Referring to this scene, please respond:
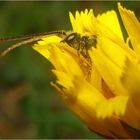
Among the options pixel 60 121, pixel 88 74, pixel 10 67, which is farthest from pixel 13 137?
pixel 88 74

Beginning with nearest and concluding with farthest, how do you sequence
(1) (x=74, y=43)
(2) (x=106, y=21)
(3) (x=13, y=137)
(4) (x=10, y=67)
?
(1) (x=74, y=43), (2) (x=106, y=21), (3) (x=13, y=137), (4) (x=10, y=67)

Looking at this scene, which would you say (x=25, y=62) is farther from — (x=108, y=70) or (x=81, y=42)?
(x=108, y=70)

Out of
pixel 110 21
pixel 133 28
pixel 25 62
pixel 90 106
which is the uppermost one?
pixel 25 62

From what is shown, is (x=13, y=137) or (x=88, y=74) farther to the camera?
(x=13, y=137)

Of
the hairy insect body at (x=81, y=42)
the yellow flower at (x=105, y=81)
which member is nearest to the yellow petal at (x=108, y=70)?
the yellow flower at (x=105, y=81)

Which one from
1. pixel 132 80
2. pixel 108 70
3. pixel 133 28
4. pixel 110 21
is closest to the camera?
pixel 132 80

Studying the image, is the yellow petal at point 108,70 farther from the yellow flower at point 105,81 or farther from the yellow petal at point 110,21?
the yellow petal at point 110,21

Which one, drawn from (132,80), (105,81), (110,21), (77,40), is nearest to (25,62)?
(110,21)

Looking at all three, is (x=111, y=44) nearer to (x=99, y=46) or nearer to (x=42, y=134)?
(x=99, y=46)

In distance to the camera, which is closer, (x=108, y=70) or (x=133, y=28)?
(x=108, y=70)
